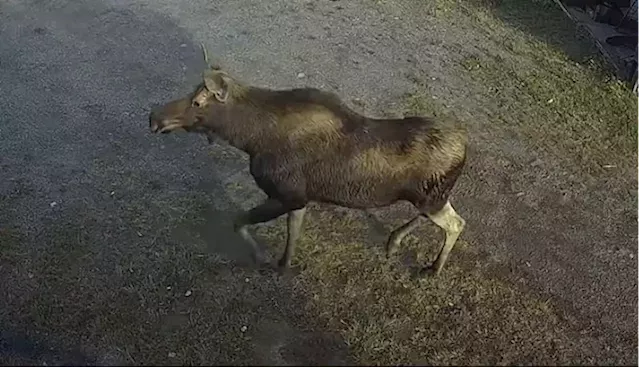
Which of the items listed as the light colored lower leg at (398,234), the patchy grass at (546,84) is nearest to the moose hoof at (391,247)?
the light colored lower leg at (398,234)

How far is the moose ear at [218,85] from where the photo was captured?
3.95 meters

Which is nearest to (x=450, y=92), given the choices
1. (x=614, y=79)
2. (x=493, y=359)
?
(x=614, y=79)

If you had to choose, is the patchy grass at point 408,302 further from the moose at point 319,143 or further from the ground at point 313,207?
the moose at point 319,143

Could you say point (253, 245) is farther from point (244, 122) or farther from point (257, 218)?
point (244, 122)

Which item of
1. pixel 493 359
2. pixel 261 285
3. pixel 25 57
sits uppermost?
pixel 493 359

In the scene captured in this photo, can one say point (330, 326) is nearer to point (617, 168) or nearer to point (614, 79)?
point (617, 168)

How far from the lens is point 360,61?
684cm

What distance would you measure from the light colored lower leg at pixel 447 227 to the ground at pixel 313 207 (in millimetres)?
105

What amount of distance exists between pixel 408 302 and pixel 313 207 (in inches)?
37.1

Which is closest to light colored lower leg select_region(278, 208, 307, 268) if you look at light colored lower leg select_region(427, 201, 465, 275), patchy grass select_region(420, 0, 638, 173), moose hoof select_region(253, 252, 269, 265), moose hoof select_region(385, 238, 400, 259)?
moose hoof select_region(253, 252, 269, 265)

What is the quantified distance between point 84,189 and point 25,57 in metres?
1.91

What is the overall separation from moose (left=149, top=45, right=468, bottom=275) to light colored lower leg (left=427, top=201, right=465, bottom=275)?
0.20m

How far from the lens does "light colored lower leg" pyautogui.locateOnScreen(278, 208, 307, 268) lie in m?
4.56

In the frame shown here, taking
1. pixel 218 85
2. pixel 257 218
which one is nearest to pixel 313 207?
pixel 257 218
